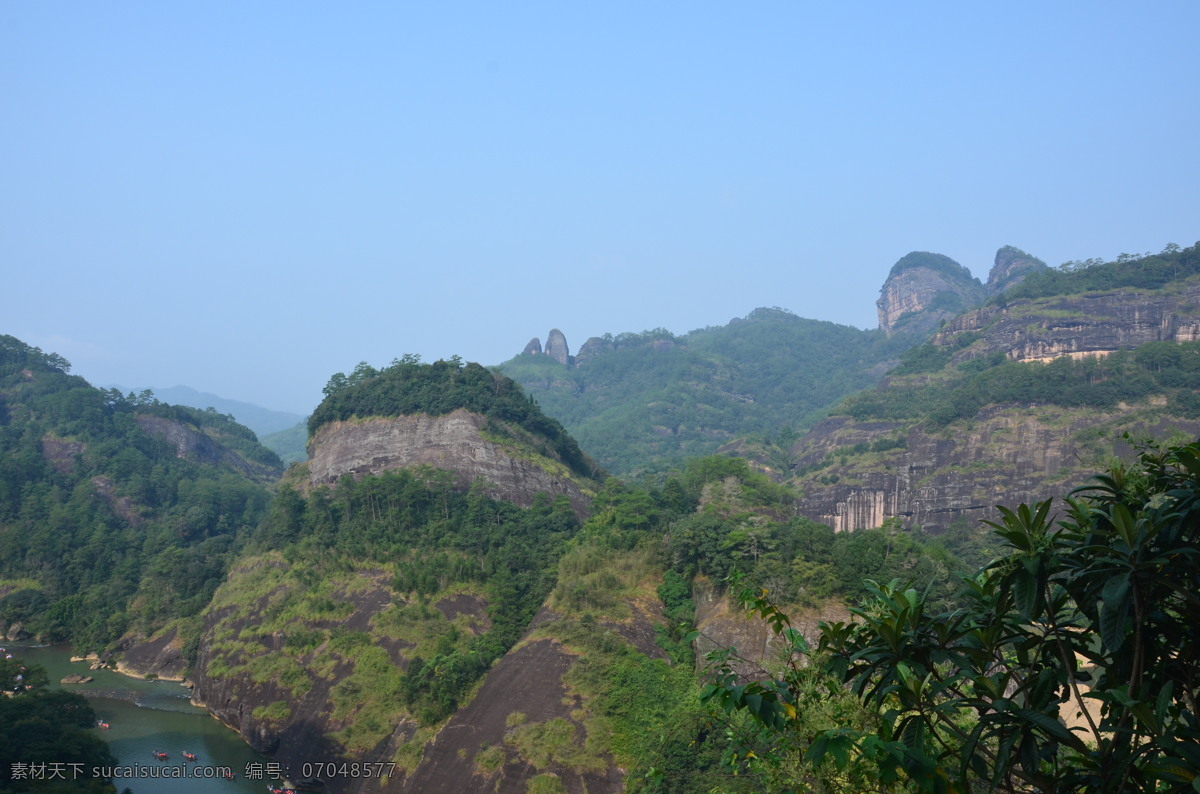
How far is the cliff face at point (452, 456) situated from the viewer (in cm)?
4875

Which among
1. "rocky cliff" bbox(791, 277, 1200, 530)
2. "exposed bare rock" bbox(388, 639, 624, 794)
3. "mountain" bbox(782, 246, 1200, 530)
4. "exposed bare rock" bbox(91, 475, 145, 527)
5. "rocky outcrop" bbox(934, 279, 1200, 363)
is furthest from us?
"rocky outcrop" bbox(934, 279, 1200, 363)

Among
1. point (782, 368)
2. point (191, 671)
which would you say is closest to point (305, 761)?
point (191, 671)

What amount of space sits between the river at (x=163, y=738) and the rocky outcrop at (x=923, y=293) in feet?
520

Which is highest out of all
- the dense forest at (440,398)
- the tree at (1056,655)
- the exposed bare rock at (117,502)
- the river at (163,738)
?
the dense forest at (440,398)

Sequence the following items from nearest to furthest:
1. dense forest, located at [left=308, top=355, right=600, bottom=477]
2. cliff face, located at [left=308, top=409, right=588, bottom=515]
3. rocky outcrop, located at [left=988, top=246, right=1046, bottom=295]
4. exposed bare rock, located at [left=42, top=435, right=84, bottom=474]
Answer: cliff face, located at [left=308, top=409, right=588, bottom=515], dense forest, located at [left=308, top=355, right=600, bottom=477], exposed bare rock, located at [left=42, top=435, right=84, bottom=474], rocky outcrop, located at [left=988, top=246, right=1046, bottom=295]

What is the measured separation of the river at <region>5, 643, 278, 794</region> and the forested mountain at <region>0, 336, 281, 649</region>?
20.1ft

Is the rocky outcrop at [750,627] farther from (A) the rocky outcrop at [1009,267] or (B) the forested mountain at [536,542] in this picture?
(A) the rocky outcrop at [1009,267]

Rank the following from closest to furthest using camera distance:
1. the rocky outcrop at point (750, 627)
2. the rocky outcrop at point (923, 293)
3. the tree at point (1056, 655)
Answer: the tree at point (1056, 655), the rocky outcrop at point (750, 627), the rocky outcrop at point (923, 293)

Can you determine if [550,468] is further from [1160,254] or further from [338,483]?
[1160,254]

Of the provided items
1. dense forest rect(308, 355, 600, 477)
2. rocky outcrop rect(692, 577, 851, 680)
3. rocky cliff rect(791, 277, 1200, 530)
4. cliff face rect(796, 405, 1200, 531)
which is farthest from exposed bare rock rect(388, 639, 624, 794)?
cliff face rect(796, 405, 1200, 531)

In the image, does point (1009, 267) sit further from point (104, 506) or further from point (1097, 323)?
point (104, 506)

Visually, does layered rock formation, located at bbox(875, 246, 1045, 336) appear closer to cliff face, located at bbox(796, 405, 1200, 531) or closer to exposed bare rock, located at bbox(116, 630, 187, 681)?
cliff face, located at bbox(796, 405, 1200, 531)

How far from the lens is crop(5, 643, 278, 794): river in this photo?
32.6 metres

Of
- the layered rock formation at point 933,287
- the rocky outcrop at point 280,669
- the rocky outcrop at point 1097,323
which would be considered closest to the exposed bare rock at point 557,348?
the layered rock formation at point 933,287
